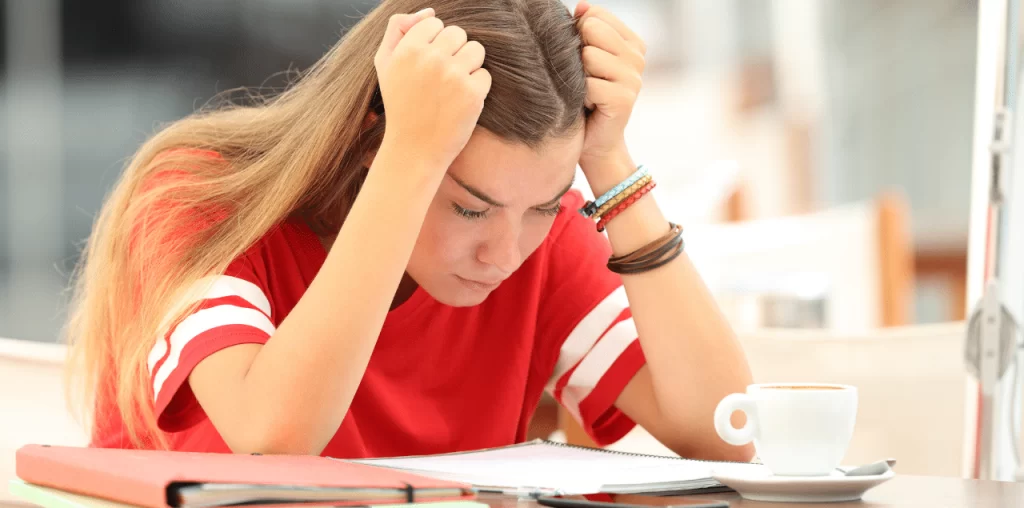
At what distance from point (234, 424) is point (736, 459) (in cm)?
51

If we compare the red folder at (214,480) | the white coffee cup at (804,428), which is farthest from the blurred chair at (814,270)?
the red folder at (214,480)

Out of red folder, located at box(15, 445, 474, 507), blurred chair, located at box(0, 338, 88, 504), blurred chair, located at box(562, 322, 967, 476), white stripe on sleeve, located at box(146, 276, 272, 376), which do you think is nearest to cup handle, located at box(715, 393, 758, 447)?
red folder, located at box(15, 445, 474, 507)

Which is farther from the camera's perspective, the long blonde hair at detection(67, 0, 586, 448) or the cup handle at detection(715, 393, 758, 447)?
the long blonde hair at detection(67, 0, 586, 448)

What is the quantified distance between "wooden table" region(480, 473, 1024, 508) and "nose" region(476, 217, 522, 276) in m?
0.32

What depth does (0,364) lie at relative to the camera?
131 centimetres

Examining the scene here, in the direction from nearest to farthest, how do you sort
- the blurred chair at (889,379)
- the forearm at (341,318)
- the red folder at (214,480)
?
the red folder at (214,480) → the forearm at (341,318) → the blurred chair at (889,379)

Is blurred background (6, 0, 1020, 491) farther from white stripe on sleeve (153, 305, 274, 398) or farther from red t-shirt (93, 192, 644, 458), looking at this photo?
white stripe on sleeve (153, 305, 274, 398)

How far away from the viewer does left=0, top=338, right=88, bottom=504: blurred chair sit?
4.28 ft

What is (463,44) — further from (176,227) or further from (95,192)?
(95,192)

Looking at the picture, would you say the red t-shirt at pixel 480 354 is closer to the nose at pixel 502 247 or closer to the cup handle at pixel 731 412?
the nose at pixel 502 247

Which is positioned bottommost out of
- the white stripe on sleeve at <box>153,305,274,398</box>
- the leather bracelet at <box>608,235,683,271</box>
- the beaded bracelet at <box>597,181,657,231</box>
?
the white stripe on sleeve at <box>153,305,274,398</box>

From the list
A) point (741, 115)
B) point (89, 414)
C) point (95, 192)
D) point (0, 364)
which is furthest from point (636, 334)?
point (741, 115)

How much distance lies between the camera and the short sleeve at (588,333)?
121 centimetres

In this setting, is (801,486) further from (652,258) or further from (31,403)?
(31,403)
